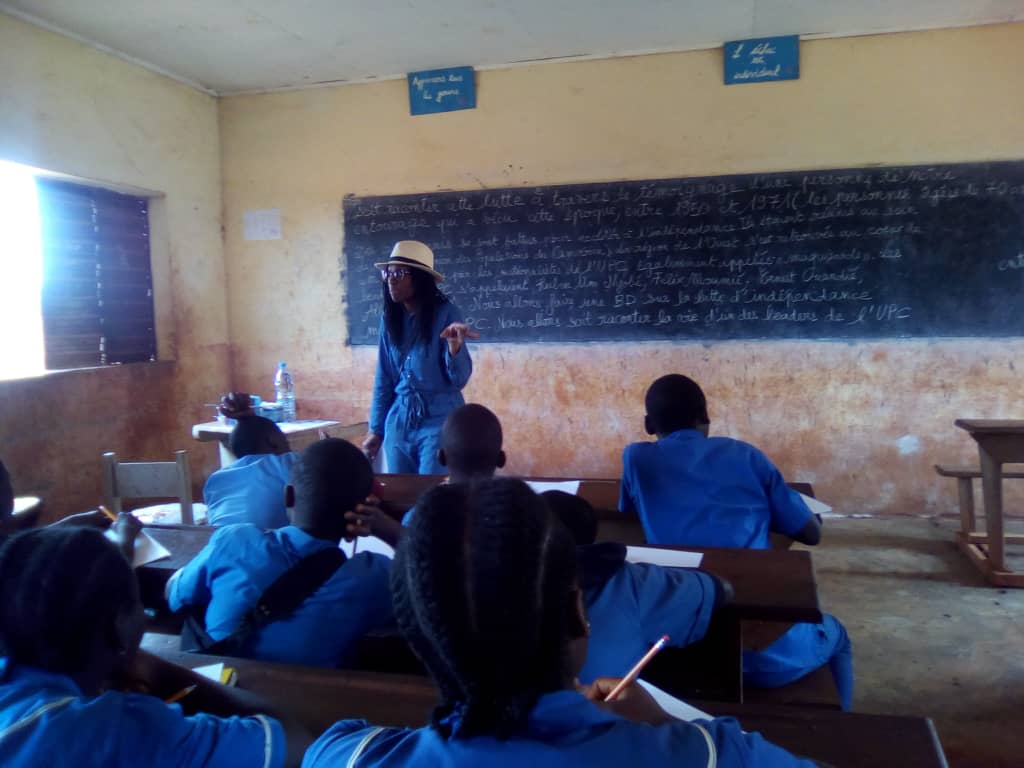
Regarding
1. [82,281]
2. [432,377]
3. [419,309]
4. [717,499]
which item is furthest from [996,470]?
[82,281]

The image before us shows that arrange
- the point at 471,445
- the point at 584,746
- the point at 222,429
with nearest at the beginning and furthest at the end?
the point at 584,746 → the point at 471,445 → the point at 222,429

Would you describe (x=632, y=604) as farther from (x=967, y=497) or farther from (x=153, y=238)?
(x=153, y=238)

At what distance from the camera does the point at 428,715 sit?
0.93m

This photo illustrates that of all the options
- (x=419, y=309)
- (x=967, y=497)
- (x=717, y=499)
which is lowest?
(x=967, y=497)

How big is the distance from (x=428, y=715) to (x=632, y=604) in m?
0.42

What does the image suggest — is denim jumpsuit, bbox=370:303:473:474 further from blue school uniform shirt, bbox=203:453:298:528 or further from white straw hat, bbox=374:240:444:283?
blue school uniform shirt, bbox=203:453:298:528

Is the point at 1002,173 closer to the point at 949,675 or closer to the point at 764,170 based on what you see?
the point at 764,170

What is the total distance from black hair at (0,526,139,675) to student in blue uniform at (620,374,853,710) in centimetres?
131

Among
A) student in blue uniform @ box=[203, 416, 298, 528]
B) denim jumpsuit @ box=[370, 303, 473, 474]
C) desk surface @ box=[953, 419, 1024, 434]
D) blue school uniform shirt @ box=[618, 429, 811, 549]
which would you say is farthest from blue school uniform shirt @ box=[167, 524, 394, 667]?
desk surface @ box=[953, 419, 1024, 434]

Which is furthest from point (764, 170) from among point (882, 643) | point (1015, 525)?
point (882, 643)

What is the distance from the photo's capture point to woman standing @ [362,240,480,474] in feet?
9.63

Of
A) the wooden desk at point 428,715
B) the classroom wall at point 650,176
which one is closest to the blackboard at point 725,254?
the classroom wall at point 650,176

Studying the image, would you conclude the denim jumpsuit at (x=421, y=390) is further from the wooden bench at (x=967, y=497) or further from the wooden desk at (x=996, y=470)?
the wooden bench at (x=967, y=497)

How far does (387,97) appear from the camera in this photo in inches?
186
